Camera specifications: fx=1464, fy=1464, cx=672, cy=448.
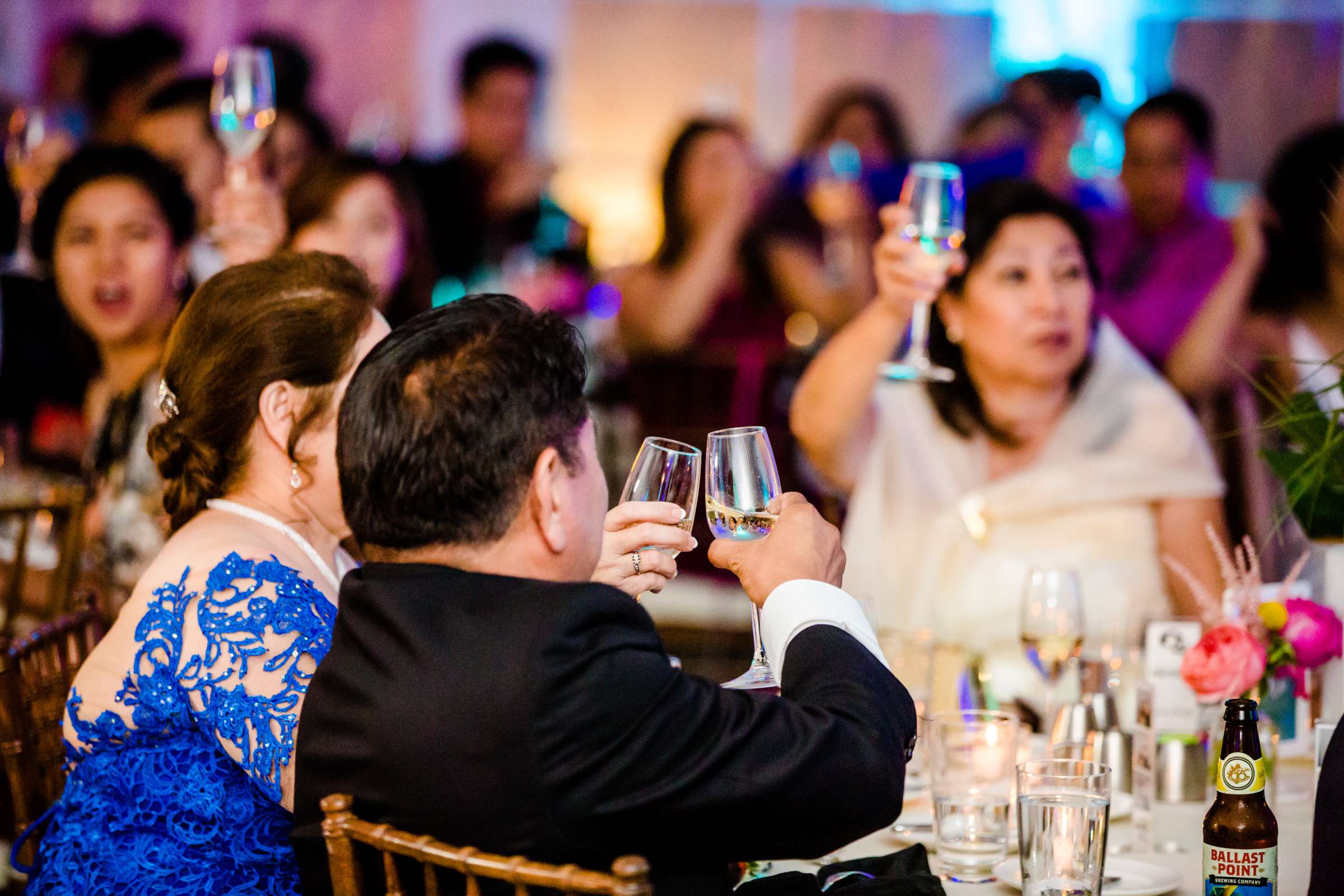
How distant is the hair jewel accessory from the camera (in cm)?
182

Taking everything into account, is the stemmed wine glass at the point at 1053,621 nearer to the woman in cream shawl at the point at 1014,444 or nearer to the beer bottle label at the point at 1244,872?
the beer bottle label at the point at 1244,872

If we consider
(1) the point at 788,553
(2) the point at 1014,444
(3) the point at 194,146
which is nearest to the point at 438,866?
(1) the point at 788,553

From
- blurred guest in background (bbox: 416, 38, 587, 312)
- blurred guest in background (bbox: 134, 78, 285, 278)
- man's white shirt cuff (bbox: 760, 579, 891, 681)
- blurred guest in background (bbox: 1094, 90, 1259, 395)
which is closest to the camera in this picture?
man's white shirt cuff (bbox: 760, 579, 891, 681)

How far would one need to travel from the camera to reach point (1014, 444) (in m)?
3.19

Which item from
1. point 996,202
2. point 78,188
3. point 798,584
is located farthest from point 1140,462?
point 78,188

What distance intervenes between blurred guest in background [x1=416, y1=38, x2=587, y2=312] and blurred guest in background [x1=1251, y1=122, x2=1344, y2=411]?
2.96 meters

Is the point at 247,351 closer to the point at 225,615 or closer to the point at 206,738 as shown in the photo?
the point at 225,615

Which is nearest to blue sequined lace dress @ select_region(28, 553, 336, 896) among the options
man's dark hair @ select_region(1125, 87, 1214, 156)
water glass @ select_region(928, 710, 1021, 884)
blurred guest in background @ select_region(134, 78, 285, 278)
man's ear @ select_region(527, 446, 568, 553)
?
man's ear @ select_region(527, 446, 568, 553)

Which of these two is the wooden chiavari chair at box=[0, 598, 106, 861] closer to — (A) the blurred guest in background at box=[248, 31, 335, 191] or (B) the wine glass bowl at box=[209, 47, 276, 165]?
(B) the wine glass bowl at box=[209, 47, 276, 165]

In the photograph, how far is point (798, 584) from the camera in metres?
1.41

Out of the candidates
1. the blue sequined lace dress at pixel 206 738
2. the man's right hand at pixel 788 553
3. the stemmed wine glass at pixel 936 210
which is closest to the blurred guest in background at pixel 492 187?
the stemmed wine glass at pixel 936 210

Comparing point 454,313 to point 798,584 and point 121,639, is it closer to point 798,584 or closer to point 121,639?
point 798,584

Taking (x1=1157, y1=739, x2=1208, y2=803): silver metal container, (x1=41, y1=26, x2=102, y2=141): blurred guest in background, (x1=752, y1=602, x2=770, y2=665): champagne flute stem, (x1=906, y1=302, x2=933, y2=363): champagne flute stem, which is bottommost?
(x1=1157, y1=739, x2=1208, y2=803): silver metal container

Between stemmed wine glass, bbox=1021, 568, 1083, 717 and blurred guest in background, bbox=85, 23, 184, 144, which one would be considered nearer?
stemmed wine glass, bbox=1021, 568, 1083, 717
